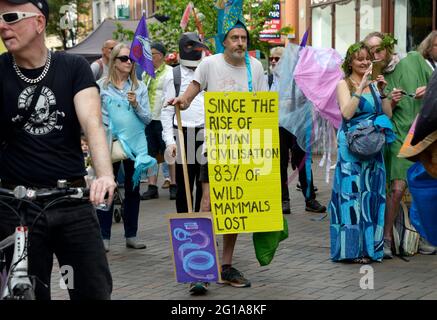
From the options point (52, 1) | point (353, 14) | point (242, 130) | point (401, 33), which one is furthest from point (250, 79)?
point (52, 1)

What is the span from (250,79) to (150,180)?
19.2 feet

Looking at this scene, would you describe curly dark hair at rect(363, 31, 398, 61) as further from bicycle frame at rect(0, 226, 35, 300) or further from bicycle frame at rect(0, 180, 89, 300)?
bicycle frame at rect(0, 226, 35, 300)

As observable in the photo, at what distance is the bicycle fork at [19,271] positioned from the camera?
11.1 ft

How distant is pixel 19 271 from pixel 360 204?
14.2 feet

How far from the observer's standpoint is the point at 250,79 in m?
6.57

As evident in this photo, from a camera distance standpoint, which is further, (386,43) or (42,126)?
(386,43)

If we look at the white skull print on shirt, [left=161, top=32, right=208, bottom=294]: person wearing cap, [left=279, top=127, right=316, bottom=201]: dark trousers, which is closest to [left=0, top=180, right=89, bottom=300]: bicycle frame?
the white skull print on shirt

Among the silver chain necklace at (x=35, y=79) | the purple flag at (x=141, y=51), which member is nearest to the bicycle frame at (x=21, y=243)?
the silver chain necklace at (x=35, y=79)

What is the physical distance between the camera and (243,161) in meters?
6.50

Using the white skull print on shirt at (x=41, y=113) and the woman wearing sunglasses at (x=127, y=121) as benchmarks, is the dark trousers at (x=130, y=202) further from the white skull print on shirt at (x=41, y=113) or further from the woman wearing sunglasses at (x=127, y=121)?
the white skull print on shirt at (x=41, y=113)

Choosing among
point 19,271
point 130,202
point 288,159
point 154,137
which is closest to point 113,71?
point 130,202

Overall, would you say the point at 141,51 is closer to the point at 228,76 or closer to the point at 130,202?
the point at 130,202

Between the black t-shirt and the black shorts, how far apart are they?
7861 mm

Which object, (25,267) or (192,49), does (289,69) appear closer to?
(192,49)
